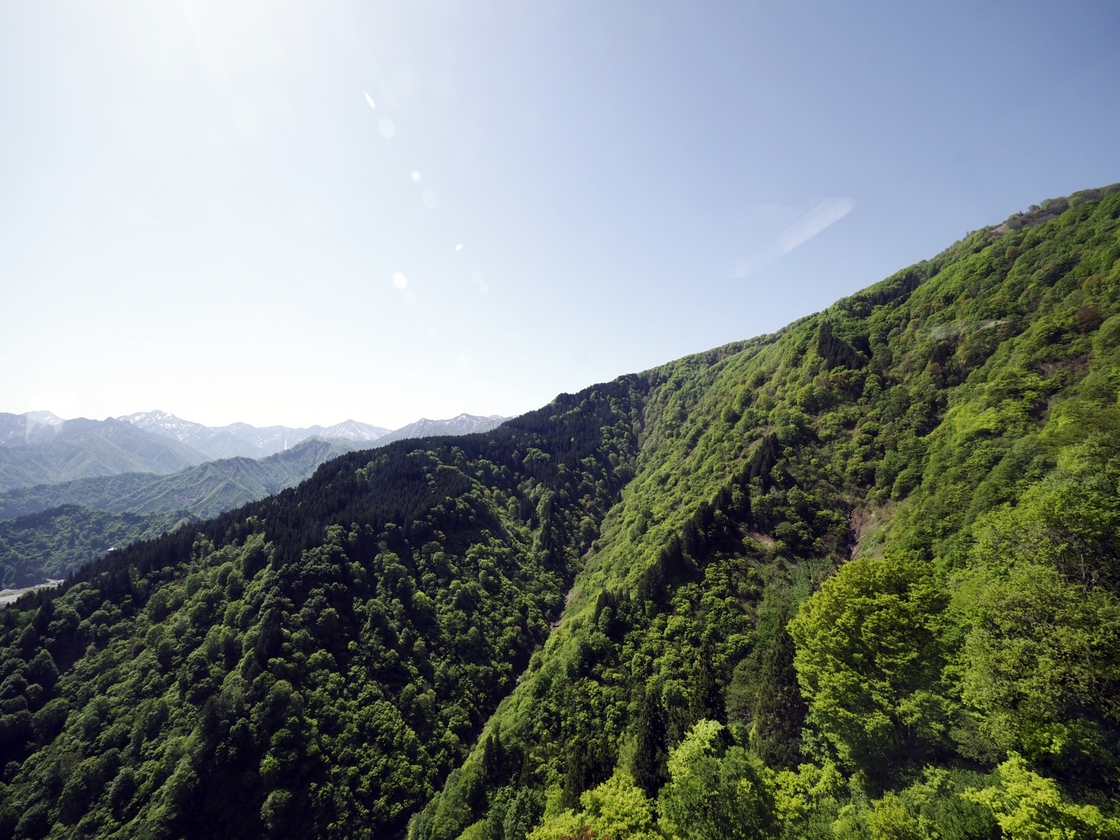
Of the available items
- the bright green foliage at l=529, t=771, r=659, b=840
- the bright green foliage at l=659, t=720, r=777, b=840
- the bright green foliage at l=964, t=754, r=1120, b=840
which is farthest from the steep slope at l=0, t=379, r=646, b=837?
the bright green foliage at l=964, t=754, r=1120, b=840

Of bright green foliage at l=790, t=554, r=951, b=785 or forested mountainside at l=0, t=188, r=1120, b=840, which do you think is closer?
forested mountainside at l=0, t=188, r=1120, b=840

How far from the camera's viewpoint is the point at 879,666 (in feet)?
111

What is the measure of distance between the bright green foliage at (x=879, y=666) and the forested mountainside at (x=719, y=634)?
25cm

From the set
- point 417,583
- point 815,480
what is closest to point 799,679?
point 815,480

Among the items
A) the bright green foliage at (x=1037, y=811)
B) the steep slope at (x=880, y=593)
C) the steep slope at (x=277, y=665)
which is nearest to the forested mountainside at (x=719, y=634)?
the bright green foliage at (x=1037, y=811)

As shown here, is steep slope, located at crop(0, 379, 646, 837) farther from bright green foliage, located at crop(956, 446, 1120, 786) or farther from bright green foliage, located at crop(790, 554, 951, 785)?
bright green foliage, located at crop(956, 446, 1120, 786)

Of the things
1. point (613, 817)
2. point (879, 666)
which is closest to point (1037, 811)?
point (879, 666)

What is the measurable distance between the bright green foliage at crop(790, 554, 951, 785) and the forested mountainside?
0.25 m

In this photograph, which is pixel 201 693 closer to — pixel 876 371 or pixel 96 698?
pixel 96 698

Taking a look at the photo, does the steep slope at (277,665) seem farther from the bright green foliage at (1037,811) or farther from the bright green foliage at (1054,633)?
the bright green foliage at (1054,633)

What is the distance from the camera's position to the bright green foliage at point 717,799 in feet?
99.2

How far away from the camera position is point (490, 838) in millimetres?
48812

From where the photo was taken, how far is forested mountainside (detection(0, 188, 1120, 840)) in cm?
2814

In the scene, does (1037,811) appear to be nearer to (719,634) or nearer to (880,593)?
(880,593)
